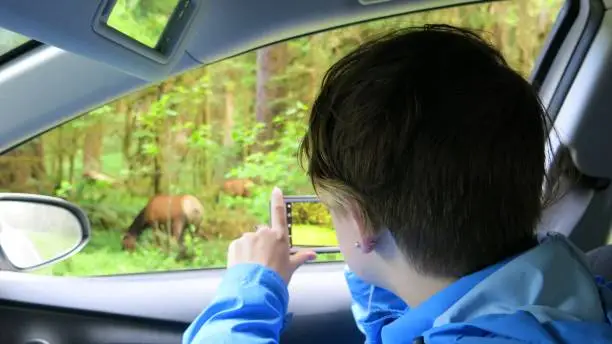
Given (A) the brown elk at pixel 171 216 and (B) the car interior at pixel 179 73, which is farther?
(A) the brown elk at pixel 171 216

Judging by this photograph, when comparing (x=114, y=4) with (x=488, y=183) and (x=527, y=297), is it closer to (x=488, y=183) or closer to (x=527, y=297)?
(x=488, y=183)

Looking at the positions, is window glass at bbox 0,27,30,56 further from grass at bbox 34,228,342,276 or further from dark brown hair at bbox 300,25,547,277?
dark brown hair at bbox 300,25,547,277

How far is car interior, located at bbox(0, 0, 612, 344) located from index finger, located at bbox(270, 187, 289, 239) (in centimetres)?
41

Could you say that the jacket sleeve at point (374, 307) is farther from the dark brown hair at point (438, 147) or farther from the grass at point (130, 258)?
the grass at point (130, 258)

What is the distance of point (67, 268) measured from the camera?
2564 millimetres

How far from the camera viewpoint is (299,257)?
1863 mm

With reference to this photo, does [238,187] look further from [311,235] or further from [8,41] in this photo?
[8,41]

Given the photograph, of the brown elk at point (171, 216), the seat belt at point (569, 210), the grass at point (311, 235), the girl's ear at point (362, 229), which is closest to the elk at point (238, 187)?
the brown elk at point (171, 216)

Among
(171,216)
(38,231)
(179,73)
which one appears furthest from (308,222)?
(171,216)

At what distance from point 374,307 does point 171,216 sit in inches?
58.1

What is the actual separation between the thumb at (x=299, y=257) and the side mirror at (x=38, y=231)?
816mm

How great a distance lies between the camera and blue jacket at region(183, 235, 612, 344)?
125 centimetres

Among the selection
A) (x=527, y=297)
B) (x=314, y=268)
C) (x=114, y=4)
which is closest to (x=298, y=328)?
(x=314, y=268)

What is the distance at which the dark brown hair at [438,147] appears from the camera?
1.42m
